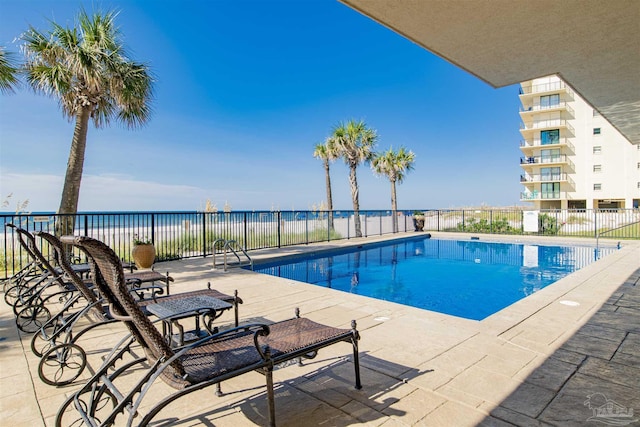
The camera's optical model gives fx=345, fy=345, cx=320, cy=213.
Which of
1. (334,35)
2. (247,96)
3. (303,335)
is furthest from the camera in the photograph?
(247,96)

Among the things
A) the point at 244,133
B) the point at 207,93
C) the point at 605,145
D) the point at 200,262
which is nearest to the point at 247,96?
the point at 207,93

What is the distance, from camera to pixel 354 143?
48.0ft

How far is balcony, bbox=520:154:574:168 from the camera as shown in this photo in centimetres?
3014

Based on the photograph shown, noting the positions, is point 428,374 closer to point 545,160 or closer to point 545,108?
point 545,160

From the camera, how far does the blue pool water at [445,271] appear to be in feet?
18.8

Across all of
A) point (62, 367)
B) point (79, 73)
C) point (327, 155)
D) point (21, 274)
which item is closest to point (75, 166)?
point (79, 73)

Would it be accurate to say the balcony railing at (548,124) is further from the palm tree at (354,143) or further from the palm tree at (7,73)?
the palm tree at (7,73)

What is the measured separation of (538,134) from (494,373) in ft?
115

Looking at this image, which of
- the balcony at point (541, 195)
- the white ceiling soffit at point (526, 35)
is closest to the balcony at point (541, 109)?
the balcony at point (541, 195)

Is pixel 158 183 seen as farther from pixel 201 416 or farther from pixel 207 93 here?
pixel 201 416

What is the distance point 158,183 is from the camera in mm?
38438

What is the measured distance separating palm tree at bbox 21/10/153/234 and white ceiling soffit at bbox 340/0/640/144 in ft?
19.4

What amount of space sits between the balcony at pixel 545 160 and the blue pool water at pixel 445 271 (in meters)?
23.6

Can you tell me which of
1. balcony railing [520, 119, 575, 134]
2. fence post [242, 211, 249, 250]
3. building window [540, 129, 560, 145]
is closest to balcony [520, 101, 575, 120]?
balcony railing [520, 119, 575, 134]
